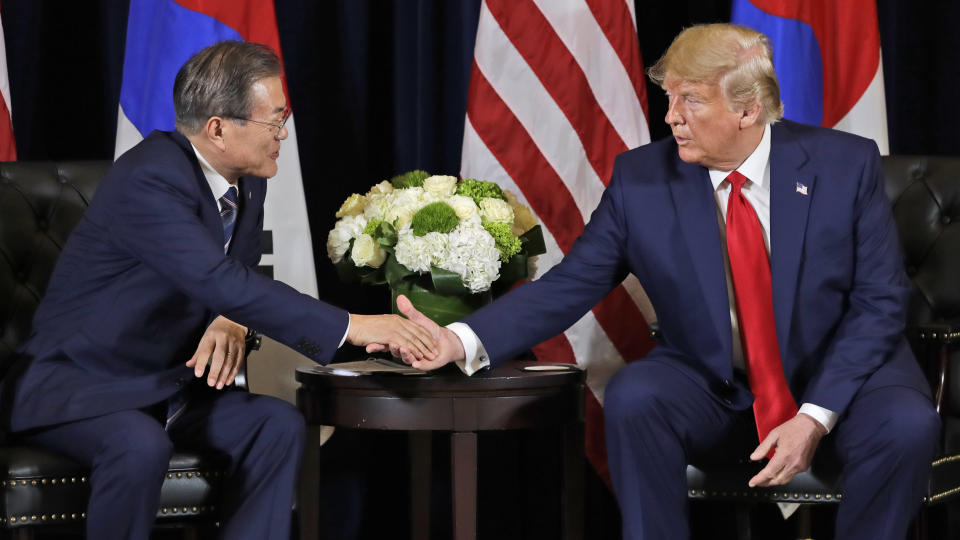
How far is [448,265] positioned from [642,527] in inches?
30.8

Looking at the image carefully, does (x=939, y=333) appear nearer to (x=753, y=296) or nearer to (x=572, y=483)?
(x=753, y=296)

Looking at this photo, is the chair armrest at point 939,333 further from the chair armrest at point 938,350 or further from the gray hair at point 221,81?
the gray hair at point 221,81

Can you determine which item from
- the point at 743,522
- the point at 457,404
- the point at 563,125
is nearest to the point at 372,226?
the point at 457,404

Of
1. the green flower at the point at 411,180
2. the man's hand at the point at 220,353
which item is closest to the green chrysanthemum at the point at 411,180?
Result: the green flower at the point at 411,180

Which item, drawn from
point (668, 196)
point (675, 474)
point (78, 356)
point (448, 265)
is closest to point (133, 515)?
point (78, 356)

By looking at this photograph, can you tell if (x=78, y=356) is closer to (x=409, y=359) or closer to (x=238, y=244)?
(x=238, y=244)

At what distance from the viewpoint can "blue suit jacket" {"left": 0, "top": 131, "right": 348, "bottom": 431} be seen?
9.30 ft

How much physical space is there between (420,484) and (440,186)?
3.44 ft

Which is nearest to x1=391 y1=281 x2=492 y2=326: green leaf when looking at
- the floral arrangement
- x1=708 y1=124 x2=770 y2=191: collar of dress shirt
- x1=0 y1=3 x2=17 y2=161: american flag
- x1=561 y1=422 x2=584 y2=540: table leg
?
the floral arrangement

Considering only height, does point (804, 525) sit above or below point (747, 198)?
below

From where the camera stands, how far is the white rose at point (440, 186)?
3184mm

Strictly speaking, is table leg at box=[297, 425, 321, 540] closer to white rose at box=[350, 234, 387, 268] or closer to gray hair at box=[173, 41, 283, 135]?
white rose at box=[350, 234, 387, 268]

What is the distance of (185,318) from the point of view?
302cm

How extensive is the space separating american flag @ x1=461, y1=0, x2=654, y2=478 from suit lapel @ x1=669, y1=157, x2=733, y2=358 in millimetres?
794
